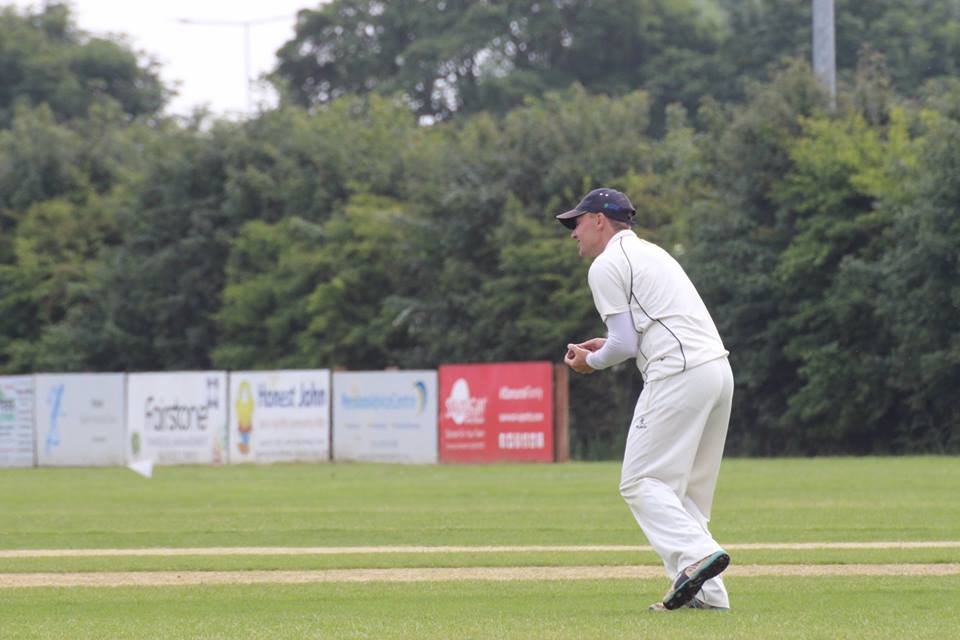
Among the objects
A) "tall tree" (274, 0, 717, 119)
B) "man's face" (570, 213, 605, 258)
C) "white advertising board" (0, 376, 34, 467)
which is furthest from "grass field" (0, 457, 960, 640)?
"tall tree" (274, 0, 717, 119)

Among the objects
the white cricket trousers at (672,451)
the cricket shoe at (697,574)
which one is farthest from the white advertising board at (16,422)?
the cricket shoe at (697,574)

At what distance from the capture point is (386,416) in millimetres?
32375

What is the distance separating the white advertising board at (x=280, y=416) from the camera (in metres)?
33.0

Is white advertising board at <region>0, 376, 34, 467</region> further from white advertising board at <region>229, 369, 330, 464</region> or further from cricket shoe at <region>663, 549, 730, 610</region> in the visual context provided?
cricket shoe at <region>663, 549, 730, 610</region>

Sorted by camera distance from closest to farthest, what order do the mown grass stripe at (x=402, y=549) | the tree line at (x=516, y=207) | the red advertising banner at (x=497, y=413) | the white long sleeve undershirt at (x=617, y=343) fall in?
the white long sleeve undershirt at (x=617, y=343)
the mown grass stripe at (x=402, y=549)
the red advertising banner at (x=497, y=413)
the tree line at (x=516, y=207)

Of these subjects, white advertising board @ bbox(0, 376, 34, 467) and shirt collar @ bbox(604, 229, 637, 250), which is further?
white advertising board @ bbox(0, 376, 34, 467)

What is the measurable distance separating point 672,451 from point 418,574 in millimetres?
3356

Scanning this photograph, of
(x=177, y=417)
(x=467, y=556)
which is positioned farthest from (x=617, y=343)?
(x=177, y=417)

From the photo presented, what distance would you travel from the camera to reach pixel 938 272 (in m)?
32.3

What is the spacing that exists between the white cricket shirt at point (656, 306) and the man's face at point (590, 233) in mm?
212

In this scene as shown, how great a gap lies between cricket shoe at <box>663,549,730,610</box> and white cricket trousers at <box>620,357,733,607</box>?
7cm

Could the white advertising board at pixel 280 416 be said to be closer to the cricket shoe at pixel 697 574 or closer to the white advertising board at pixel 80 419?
the white advertising board at pixel 80 419

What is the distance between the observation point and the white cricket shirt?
7945 mm

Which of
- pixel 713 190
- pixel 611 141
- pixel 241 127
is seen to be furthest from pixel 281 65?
pixel 713 190
